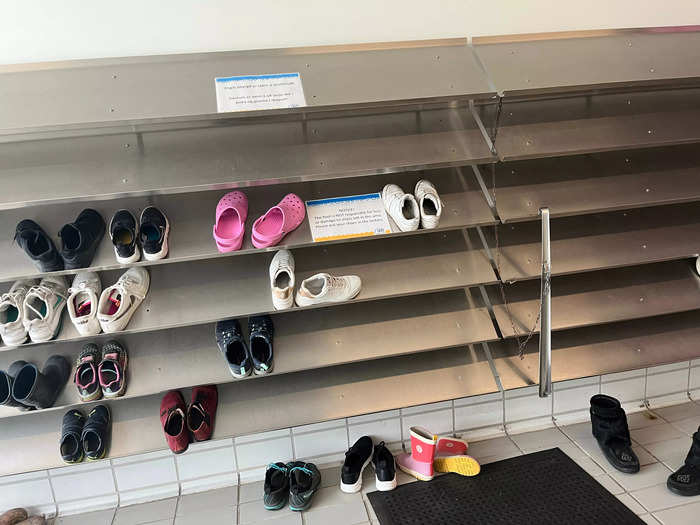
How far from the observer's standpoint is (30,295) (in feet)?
6.28

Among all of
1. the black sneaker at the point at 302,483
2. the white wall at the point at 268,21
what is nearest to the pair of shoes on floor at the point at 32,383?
the black sneaker at the point at 302,483

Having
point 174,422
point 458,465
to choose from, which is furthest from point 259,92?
point 458,465

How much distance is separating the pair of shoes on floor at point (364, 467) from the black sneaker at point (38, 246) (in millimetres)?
1238

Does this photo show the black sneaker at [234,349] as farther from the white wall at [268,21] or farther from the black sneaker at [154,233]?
the white wall at [268,21]

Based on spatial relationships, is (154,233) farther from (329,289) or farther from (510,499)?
(510,499)

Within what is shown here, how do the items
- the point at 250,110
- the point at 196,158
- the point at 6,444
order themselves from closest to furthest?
the point at 250,110
the point at 196,158
the point at 6,444

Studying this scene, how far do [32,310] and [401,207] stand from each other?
1208mm

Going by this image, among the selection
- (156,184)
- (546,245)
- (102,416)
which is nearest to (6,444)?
(102,416)

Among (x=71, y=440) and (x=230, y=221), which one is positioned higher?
(x=230, y=221)

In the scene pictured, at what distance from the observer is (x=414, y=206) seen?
79.0 inches

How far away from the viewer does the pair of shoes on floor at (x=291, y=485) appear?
Answer: 2.21 metres

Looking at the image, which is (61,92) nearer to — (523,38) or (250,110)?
(250,110)

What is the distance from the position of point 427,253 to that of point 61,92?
1274 millimetres

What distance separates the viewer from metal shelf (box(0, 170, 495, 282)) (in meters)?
1.90
